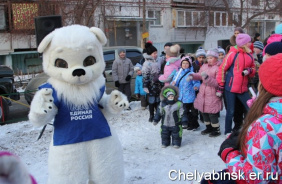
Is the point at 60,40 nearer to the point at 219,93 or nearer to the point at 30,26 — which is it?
the point at 219,93

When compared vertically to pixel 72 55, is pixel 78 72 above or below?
below

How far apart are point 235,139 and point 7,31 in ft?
71.2

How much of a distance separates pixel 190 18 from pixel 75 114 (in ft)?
90.9

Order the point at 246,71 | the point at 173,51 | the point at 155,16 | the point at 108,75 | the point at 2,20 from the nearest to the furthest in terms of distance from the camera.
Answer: the point at 246,71, the point at 173,51, the point at 108,75, the point at 2,20, the point at 155,16

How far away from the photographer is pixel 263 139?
1853 mm

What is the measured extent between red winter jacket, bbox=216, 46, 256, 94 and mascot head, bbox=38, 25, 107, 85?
285 cm

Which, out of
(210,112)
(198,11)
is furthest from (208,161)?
(198,11)

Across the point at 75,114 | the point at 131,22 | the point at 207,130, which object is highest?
the point at 131,22

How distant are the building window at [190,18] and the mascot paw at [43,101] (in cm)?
2619

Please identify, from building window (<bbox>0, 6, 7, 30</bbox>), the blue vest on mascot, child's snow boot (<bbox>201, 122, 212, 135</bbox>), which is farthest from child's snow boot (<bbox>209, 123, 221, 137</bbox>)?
building window (<bbox>0, 6, 7, 30</bbox>)

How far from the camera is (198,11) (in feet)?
96.5

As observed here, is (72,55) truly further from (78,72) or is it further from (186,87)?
(186,87)

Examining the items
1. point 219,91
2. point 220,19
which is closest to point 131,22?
point 220,19

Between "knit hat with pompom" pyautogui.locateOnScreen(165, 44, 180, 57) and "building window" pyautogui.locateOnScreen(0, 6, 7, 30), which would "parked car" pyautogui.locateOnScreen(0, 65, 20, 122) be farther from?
"building window" pyautogui.locateOnScreen(0, 6, 7, 30)
